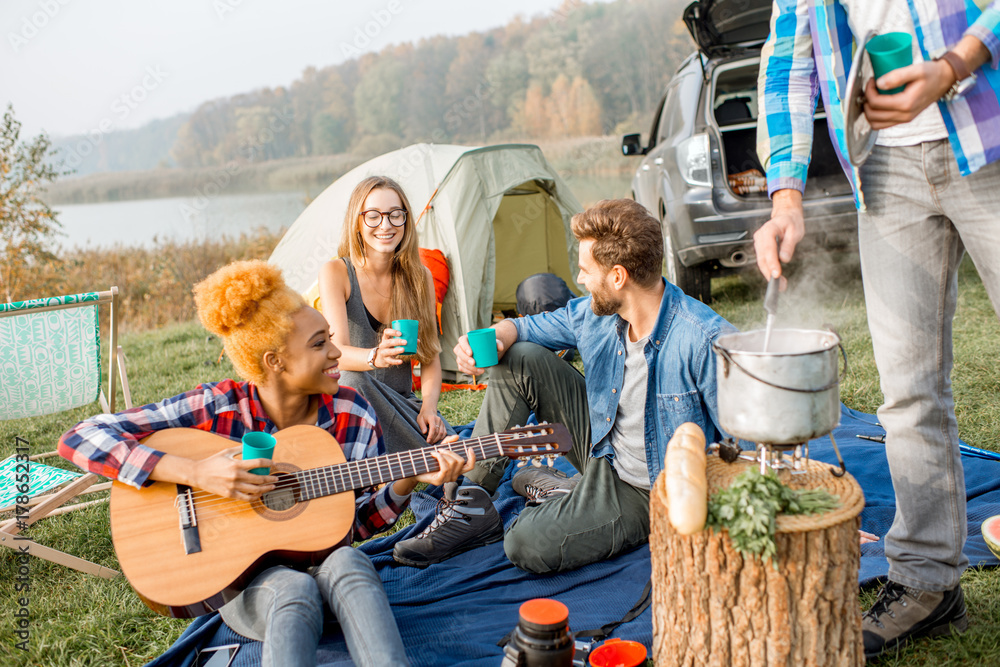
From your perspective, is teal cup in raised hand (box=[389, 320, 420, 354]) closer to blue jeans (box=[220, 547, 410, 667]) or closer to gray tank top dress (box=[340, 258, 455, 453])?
gray tank top dress (box=[340, 258, 455, 453])

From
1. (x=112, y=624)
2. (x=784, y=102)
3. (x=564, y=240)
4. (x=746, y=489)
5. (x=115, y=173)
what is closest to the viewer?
(x=746, y=489)

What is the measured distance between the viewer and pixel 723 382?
1.70 meters

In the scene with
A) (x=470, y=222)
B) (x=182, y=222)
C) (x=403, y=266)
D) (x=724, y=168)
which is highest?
(x=182, y=222)

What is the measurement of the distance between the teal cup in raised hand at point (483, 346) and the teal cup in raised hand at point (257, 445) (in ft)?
2.70

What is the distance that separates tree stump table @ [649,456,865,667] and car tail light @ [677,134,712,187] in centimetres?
365

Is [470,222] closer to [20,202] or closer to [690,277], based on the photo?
[690,277]

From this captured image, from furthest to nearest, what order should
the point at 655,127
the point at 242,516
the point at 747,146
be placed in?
the point at 655,127 < the point at 747,146 < the point at 242,516

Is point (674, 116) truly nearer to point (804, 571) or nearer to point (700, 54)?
point (700, 54)

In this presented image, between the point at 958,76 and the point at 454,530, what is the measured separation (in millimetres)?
2131

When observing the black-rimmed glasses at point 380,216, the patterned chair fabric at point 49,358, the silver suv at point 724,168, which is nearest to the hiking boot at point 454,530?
the black-rimmed glasses at point 380,216

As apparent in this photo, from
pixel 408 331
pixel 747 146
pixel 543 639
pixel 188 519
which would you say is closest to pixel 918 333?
pixel 543 639

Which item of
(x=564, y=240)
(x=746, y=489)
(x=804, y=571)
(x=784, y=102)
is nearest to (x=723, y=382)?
(x=746, y=489)

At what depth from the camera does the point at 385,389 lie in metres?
3.13

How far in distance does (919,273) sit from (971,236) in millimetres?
146
